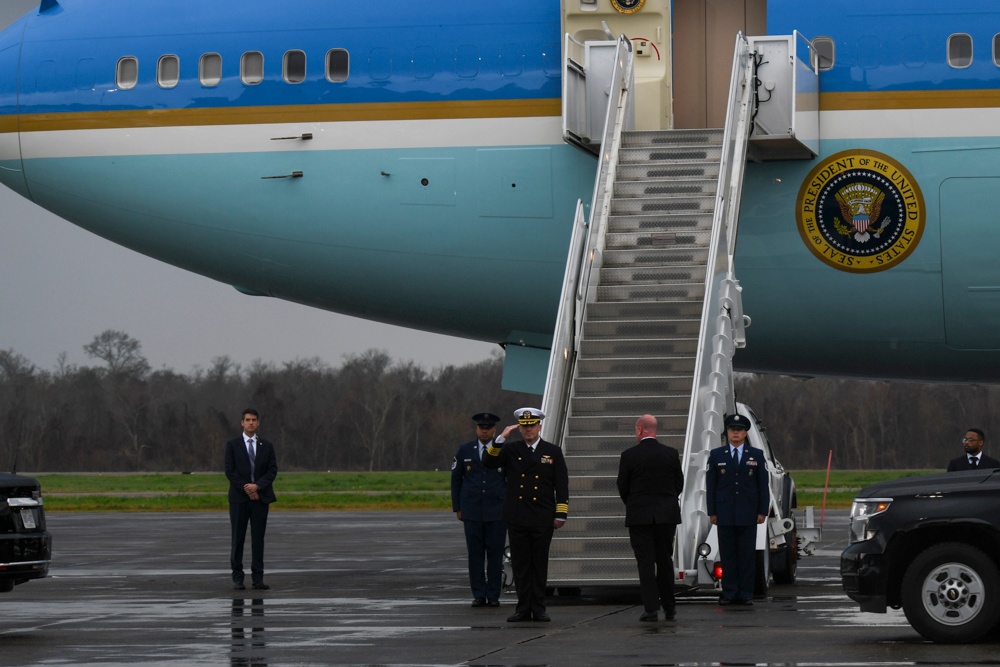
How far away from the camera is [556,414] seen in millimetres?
13828

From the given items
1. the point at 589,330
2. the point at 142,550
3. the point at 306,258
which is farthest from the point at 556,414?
the point at 142,550

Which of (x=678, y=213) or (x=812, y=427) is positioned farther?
(x=812, y=427)

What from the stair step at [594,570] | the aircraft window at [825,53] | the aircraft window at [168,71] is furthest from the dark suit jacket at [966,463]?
the aircraft window at [168,71]

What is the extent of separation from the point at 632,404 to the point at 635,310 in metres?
1.03

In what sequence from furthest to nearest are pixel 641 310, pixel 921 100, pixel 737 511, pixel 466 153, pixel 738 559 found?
pixel 466 153 < pixel 921 100 < pixel 641 310 < pixel 738 559 < pixel 737 511

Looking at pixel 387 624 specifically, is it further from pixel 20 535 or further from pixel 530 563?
pixel 20 535

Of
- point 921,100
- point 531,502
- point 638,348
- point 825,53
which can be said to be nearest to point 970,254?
point 921,100

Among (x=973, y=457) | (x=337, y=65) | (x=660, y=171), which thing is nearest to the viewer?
(x=660, y=171)

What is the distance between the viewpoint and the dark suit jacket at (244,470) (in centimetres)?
1559

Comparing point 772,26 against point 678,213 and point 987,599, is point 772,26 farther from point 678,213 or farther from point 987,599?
point 987,599

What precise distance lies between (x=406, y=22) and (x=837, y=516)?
1866cm

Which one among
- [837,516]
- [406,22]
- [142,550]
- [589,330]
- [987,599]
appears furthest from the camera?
[837,516]

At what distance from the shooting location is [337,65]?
15414 millimetres

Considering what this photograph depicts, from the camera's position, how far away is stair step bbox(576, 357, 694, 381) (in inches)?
551
